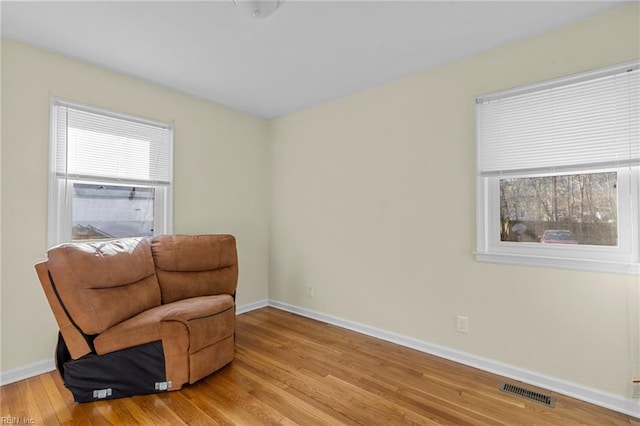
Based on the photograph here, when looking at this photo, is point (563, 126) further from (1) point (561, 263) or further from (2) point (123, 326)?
(2) point (123, 326)

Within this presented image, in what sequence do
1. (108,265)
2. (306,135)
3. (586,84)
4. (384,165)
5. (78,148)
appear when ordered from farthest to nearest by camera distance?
(306,135), (384,165), (78,148), (108,265), (586,84)

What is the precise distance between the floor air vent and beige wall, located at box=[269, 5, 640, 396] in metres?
0.18

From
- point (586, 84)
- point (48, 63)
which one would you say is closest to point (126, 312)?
point (48, 63)

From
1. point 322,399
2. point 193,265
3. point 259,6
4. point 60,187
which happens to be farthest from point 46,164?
point 322,399

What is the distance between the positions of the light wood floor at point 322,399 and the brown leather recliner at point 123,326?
13cm

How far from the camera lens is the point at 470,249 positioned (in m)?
2.36

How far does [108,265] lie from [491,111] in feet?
10.0

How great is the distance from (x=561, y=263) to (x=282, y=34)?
2491mm

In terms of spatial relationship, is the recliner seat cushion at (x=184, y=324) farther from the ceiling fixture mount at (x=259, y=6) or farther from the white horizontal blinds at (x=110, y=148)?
the ceiling fixture mount at (x=259, y=6)

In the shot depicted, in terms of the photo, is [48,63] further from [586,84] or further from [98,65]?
[586,84]

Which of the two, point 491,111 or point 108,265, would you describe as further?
point 491,111

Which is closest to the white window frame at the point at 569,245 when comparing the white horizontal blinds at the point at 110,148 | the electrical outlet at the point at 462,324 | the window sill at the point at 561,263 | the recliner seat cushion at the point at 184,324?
the window sill at the point at 561,263

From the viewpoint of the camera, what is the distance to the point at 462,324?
2379mm

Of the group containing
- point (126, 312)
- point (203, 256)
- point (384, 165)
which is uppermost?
point (384, 165)
